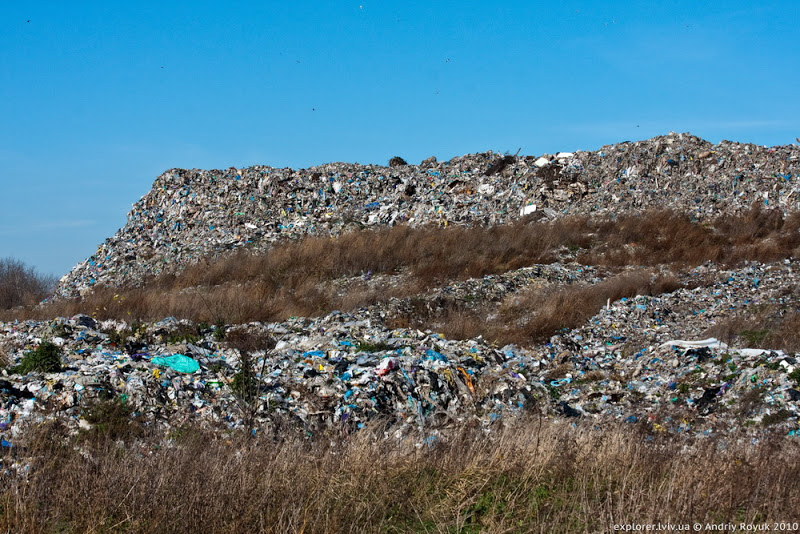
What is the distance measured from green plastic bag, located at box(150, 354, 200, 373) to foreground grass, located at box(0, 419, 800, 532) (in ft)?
8.70

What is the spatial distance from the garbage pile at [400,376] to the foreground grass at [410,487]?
1.48 m

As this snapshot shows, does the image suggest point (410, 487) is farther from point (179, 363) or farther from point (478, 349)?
point (478, 349)

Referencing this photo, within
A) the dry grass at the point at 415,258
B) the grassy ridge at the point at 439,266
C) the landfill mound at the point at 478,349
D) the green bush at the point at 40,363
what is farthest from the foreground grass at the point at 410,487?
the dry grass at the point at 415,258

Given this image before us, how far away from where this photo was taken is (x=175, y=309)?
40.3 ft

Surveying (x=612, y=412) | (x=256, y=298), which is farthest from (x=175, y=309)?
(x=612, y=412)

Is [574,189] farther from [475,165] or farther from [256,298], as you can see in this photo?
[256,298]

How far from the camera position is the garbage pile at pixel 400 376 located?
5.98 m

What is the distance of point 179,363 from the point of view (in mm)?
7078

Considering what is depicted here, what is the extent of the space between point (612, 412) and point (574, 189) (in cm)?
1297

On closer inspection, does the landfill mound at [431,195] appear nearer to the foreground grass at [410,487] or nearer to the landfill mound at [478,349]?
the landfill mound at [478,349]

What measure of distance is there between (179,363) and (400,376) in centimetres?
230

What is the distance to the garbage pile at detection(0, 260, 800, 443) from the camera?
5984 millimetres

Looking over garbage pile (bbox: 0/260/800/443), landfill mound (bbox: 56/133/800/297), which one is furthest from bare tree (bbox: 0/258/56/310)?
garbage pile (bbox: 0/260/800/443)

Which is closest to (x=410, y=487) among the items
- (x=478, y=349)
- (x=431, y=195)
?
(x=478, y=349)
